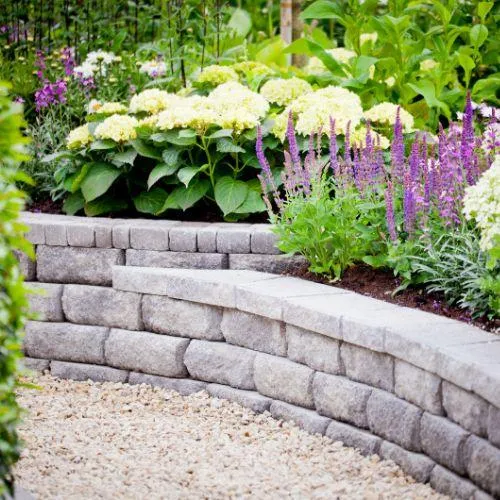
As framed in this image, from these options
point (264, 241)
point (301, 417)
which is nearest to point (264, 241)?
point (264, 241)

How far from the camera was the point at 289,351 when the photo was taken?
14.7 ft

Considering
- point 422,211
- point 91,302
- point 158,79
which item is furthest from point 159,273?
point 158,79

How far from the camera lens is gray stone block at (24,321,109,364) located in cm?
534

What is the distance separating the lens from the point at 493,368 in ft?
11.1

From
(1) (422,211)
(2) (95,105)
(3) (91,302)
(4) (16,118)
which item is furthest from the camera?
(2) (95,105)

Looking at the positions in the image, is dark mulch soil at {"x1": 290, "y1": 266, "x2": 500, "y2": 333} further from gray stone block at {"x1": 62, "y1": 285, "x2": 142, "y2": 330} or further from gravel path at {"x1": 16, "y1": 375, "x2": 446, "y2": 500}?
gray stone block at {"x1": 62, "y1": 285, "x2": 142, "y2": 330}

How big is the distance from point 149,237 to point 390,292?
139 cm

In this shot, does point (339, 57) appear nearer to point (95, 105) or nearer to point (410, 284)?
point (95, 105)

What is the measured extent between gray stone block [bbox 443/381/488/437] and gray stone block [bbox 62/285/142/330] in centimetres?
199

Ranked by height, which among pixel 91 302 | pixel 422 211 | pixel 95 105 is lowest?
pixel 91 302

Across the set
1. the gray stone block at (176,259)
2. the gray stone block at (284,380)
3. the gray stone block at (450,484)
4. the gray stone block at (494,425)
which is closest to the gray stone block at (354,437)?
the gray stone block at (284,380)

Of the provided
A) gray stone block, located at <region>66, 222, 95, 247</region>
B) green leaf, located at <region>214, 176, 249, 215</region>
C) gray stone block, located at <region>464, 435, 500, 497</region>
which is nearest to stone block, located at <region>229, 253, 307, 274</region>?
green leaf, located at <region>214, 176, 249, 215</region>

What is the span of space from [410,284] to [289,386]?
2.35 ft

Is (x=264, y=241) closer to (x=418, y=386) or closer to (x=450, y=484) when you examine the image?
(x=418, y=386)
